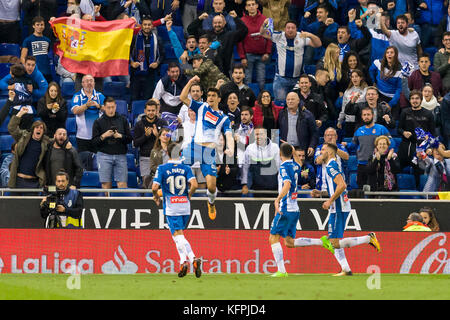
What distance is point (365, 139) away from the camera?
701 inches

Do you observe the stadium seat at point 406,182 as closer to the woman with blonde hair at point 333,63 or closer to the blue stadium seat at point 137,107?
Result: the woman with blonde hair at point 333,63

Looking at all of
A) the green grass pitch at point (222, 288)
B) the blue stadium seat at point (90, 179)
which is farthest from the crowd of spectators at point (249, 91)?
the green grass pitch at point (222, 288)

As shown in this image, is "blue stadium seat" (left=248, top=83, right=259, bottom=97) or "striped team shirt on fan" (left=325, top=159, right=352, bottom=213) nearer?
"striped team shirt on fan" (left=325, top=159, right=352, bottom=213)

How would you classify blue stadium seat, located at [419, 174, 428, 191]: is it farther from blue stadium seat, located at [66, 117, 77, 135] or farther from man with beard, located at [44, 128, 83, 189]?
blue stadium seat, located at [66, 117, 77, 135]

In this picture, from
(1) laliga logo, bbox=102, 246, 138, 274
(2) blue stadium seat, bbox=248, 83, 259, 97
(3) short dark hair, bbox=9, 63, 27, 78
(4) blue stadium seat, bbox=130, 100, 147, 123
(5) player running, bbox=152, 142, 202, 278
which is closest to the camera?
(5) player running, bbox=152, 142, 202, 278

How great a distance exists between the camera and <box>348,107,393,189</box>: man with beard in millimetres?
17578

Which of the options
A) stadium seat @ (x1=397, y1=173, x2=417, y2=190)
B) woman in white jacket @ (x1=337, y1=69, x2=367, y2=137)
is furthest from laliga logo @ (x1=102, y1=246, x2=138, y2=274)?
stadium seat @ (x1=397, y1=173, x2=417, y2=190)

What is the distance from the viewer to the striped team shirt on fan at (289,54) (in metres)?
19.8

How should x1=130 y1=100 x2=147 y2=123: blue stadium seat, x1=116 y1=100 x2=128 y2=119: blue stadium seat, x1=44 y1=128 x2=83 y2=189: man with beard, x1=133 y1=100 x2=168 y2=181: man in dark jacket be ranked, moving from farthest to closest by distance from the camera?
x1=130 y1=100 x2=147 y2=123: blue stadium seat, x1=116 y1=100 x2=128 y2=119: blue stadium seat, x1=133 y1=100 x2=168 y2=181: man in dark jacket, x1=44 y1=128 x2=83 y2=189: man with beard

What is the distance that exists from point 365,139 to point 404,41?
3767 mm

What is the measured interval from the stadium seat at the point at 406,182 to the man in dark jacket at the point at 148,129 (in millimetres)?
5054

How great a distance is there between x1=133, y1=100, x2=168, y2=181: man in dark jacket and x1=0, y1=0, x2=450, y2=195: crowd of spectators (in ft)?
0.08

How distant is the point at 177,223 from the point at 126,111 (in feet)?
18.0

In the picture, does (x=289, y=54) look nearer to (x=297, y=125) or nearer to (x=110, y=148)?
(x=297, y=125)
